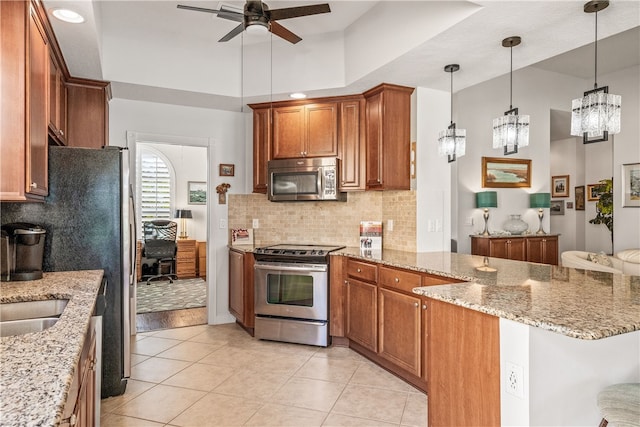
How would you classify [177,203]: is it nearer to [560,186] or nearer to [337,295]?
[337,295]

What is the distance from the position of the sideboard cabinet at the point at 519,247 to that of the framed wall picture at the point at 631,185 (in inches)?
43.4

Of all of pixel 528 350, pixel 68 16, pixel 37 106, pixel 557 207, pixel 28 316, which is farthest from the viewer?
pixel 557 207

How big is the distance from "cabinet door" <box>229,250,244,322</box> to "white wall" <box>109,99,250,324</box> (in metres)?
0.14

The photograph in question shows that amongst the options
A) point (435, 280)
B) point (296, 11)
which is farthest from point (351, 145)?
point (435, 280)

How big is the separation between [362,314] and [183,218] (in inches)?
199

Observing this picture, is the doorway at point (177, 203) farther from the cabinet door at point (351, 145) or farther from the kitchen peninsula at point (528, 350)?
the kitchen peninsula at point (528, 350)

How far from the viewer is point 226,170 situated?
4.55 m

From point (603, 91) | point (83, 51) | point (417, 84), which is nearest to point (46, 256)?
point (83, 51)

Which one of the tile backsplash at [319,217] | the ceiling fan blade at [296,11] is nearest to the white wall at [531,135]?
the tile backsplash at [319,217]

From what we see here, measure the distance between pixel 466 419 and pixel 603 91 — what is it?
1877 mm

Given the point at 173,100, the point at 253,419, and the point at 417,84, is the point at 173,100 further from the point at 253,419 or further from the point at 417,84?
the point at 253,419

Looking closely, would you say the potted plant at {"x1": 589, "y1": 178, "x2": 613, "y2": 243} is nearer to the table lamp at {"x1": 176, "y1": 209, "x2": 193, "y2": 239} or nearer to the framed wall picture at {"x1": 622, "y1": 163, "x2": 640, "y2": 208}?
the framed wall picture at {"x1": 622, "y1": 163, "x2": 640, "y2": 208}

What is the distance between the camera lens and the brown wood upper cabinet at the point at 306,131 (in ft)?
13.2

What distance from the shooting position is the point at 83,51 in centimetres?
283
